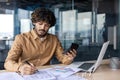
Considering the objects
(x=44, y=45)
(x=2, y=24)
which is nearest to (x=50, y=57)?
(x=44, y=45)

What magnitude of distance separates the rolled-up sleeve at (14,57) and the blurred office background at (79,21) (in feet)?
10.0

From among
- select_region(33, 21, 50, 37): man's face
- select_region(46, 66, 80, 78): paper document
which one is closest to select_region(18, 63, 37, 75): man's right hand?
select_region(46, 66, 80, 78): paper document

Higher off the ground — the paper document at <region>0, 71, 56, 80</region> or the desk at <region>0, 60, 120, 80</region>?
the paper document at <region>0, 71, 56, 80</region>

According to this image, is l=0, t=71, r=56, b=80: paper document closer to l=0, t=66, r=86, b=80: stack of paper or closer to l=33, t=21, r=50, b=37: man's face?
l=0, t=66, r=86, b=80: stack of paper

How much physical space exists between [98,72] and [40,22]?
72 centimetres

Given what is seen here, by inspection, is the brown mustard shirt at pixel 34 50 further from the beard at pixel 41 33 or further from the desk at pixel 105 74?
the desk at pixel 105 74

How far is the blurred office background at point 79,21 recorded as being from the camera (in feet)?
17.0

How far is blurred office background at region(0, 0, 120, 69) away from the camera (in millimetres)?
5195

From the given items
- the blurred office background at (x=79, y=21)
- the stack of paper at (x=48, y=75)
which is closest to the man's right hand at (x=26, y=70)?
the stack of paper at (x=48, y=75)

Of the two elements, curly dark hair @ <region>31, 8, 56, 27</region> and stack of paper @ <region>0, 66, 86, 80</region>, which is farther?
curly dark hair @ <region>31, 8, 56, 27</region>

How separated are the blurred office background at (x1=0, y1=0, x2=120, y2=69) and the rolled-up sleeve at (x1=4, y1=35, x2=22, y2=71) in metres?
3.05

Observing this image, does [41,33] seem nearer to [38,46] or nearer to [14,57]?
[38,46]

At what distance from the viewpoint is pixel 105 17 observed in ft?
19.1

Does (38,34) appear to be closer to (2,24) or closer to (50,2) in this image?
(2,24)
